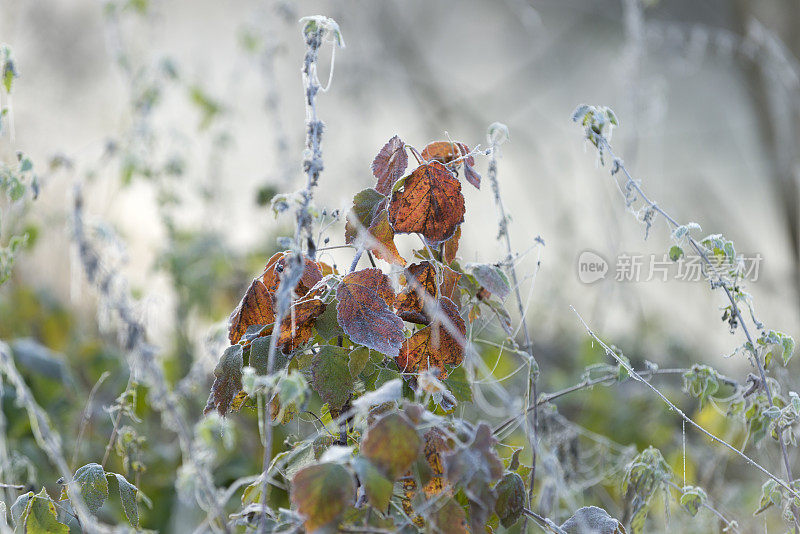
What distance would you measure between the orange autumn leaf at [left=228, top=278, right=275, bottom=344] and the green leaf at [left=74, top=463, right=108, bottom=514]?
0.20 metres

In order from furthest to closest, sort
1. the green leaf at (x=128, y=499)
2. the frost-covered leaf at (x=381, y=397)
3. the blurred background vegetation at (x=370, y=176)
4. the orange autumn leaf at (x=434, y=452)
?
the blurred background vegetation at (x=370, y=176), the green leaf at (x=128, y=499), the orange autumn leaf at (x=434, y=452), the frost-covered leaf at (x=381, y=397)

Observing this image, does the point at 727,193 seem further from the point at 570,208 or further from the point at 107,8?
the point at 107,8

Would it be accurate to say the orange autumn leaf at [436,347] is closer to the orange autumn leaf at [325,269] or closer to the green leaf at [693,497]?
the orange autumn leaf at [325,269]

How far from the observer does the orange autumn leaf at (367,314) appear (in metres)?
0.65

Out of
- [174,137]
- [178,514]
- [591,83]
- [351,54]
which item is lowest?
[178,514]

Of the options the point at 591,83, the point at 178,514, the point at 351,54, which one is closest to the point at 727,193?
the point at 591,83

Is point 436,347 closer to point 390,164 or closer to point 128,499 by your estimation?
point 390,164

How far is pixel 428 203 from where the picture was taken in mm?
704

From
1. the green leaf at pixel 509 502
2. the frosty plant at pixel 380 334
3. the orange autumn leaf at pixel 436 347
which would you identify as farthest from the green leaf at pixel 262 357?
the green leaf at pixel 509 502

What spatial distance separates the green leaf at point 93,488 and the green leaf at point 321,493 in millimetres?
292

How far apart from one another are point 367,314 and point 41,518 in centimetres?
39

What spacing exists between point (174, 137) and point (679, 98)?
351 centimetres

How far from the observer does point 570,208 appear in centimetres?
313

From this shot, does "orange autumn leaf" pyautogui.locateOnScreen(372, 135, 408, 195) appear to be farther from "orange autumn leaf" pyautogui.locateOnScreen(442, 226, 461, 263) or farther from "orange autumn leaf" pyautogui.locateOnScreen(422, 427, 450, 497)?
"orange autumn leaf" pyautogui.locateOnScreen(422, 427, 450, 497)
